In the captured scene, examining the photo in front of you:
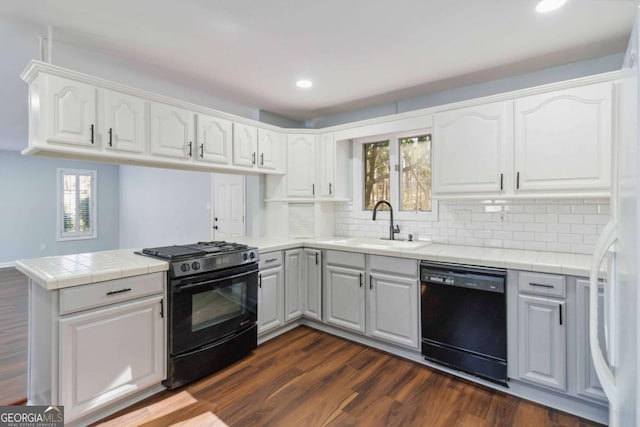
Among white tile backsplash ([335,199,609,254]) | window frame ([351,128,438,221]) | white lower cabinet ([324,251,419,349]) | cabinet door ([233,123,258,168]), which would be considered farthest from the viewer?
window frame ([351,128,438,221])

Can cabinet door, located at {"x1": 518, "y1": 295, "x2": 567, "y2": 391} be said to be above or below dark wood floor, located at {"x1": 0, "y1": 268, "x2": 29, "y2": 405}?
above

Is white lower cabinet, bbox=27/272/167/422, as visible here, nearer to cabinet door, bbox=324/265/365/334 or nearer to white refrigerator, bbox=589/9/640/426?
cabinet door, bbox=324/265/365/334

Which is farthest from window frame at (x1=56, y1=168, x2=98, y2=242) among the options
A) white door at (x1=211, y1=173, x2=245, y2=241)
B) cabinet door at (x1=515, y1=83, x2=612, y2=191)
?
cabinet door at (x1=515, y1=83, x2=612, y2=191)

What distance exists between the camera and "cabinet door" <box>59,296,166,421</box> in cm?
178

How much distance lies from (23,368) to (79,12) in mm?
2671

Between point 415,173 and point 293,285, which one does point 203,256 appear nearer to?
point 293,285

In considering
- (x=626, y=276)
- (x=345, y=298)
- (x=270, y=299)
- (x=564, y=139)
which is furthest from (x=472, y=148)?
(x=270, y=299)

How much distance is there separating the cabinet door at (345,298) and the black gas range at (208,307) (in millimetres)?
729

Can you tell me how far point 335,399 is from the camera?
84.6 inches

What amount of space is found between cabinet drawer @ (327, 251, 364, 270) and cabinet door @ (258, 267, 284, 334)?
1.69 ft

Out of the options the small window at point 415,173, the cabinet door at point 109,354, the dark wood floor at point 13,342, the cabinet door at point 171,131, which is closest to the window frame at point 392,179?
the small window at point 415,173

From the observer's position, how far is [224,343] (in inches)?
99.3

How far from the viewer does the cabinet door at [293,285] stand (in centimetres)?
320

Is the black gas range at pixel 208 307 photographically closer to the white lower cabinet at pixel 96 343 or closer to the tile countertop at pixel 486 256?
the white lower cabinet at pixel 96 343
